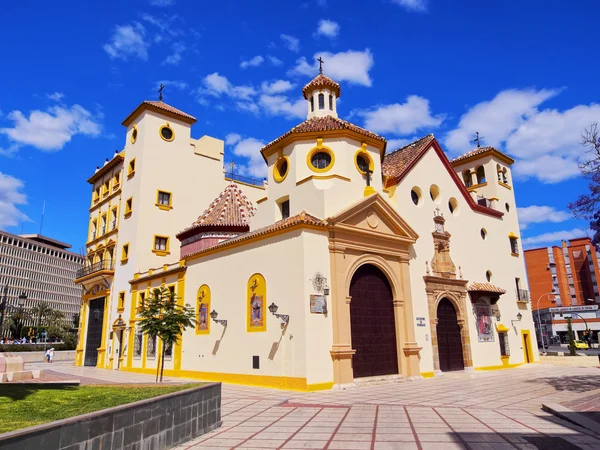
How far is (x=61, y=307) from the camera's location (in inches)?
4825

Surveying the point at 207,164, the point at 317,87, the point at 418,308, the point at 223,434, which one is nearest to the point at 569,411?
the point at 223,434

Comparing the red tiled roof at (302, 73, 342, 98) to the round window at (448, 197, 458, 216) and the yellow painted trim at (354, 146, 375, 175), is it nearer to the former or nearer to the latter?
the yellow painted trim at (354, 146, 375, 175)

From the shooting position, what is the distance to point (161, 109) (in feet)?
108

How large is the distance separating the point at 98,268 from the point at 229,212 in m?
13.6

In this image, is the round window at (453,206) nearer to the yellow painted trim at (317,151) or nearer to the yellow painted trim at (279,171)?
the yellow painted trim at (317,151)

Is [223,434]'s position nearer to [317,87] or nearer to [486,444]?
[486,444]

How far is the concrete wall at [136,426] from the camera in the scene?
5.30 metres

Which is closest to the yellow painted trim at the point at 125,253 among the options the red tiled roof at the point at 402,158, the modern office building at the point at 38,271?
the red tiled roof at the point at 402,158

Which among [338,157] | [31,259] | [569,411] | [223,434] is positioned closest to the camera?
[223,434]

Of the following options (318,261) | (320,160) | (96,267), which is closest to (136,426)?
(318,261)

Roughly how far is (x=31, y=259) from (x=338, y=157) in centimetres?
11893

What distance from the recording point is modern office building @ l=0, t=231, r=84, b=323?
10662 cm

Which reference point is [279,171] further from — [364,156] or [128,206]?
[128,206]

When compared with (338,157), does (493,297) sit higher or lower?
lower
